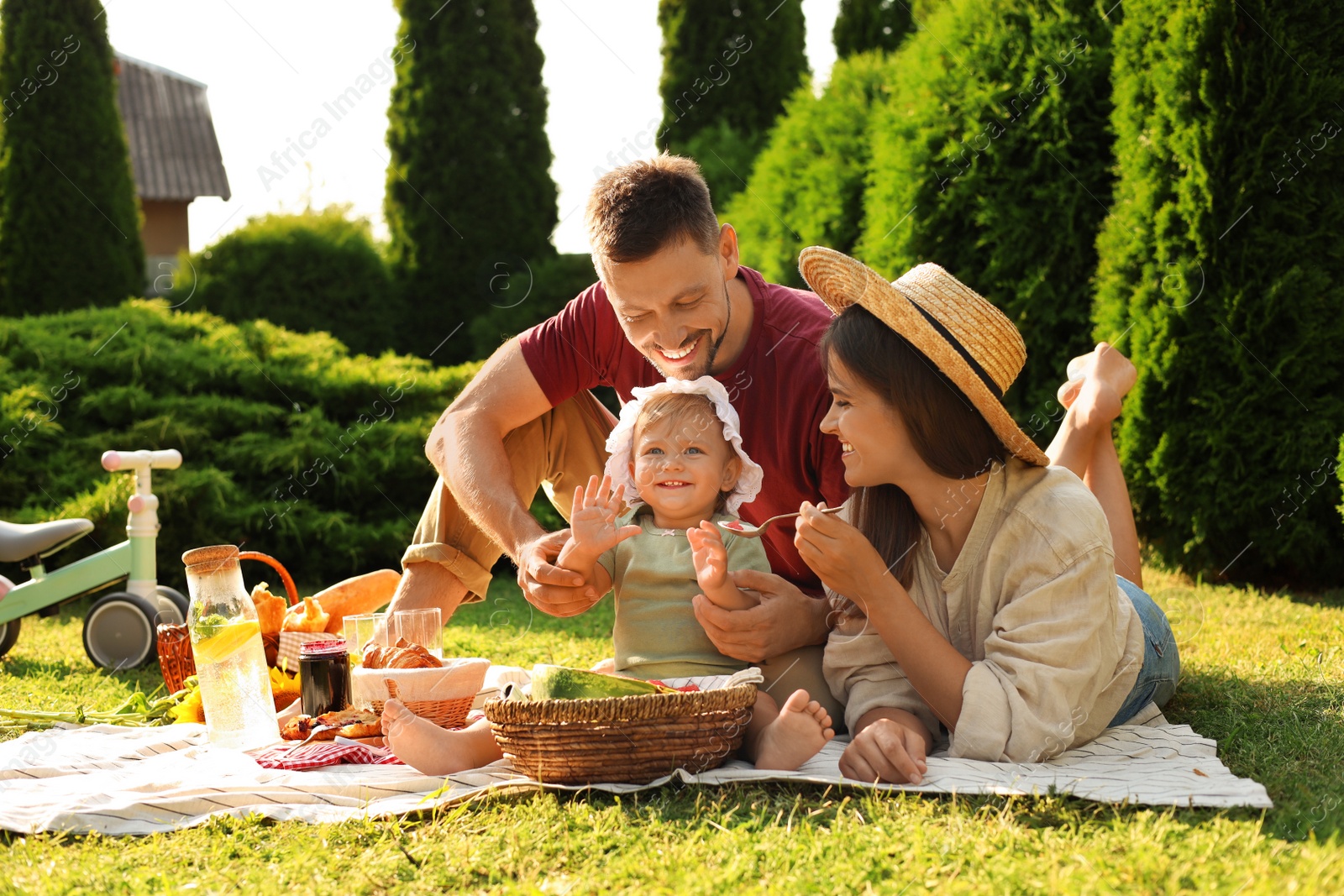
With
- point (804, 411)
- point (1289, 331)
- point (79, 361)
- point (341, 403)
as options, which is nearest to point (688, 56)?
point (341, 403)

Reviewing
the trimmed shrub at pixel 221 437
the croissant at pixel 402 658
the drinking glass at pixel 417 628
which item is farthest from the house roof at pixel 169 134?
the croissant at pixel 402 658

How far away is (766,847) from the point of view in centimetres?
216

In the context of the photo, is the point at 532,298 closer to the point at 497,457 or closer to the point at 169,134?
the point at 497,457

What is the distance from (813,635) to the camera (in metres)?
3.15

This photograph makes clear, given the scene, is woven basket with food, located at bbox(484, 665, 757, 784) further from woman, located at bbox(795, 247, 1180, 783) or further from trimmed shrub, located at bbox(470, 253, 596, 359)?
trimmed shrub, located at bbox(470, 253, 596, 359)

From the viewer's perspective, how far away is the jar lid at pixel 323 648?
135 inches

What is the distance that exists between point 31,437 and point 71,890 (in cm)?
590

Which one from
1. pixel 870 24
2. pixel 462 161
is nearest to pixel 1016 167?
pixel 870 24

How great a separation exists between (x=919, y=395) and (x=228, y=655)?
2086mm

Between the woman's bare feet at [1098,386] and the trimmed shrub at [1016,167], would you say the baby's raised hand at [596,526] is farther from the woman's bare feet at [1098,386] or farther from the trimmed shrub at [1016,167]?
the trimmed shrub at [1016,167]

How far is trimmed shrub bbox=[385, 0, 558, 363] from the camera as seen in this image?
11.8 m

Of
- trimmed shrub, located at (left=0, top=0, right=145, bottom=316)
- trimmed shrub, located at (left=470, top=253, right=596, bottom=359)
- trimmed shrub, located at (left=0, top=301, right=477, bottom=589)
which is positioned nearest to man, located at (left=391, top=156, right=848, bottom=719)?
trimmed shrub, located at (left=0, top=301, right=477, bottom=589)

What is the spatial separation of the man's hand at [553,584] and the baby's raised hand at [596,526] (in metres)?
0.11

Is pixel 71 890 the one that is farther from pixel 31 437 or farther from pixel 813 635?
pixel 31 437
